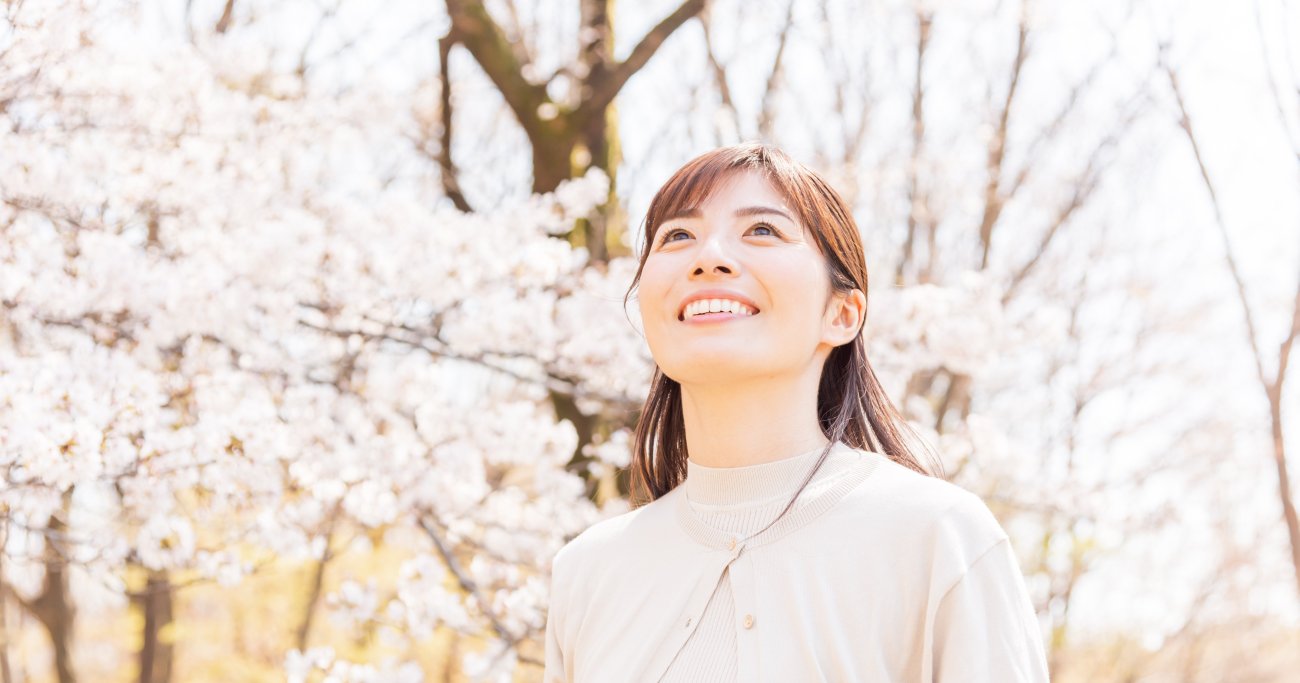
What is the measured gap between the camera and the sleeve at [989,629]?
1337mm

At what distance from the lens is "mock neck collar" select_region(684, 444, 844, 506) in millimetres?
1635

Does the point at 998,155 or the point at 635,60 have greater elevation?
the point at 635,60

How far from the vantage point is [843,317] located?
5.64 feet

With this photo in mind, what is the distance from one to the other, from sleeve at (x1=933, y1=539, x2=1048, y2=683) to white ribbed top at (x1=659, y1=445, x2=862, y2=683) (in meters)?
0.25

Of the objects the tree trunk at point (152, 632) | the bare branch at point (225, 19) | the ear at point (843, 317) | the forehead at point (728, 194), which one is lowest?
the tree trunk at point (152, 632)

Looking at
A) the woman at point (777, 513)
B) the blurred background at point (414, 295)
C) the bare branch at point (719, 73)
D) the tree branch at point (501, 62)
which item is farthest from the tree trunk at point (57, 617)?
the woman at point (777, 513)

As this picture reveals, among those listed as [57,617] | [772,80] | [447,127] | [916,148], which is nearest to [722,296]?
[447,127]

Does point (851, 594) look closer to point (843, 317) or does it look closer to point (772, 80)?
point (843, 317)

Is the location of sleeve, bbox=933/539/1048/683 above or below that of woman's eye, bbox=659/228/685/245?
below

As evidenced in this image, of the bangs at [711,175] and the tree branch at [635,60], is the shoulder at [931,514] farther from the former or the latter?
the tree branch at [635,60]

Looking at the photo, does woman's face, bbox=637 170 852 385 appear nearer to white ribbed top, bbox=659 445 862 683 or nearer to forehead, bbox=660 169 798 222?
forehead, bbox=660 169 798 222

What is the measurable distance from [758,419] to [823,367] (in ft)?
0.72

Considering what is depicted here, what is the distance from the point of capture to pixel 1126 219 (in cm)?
920

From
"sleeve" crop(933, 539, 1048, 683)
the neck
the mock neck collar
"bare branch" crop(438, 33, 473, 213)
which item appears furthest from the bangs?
"bare branch" crop(438, 33, 473, 213)
